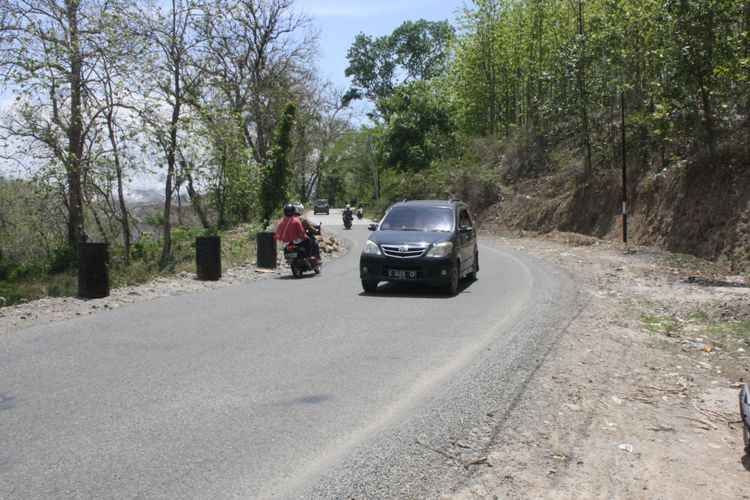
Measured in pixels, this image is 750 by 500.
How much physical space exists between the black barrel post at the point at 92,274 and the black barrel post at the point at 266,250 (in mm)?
6009

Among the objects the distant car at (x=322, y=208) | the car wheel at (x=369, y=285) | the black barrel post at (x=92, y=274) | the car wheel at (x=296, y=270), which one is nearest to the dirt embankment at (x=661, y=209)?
the car wheel at (x=369, y=285)

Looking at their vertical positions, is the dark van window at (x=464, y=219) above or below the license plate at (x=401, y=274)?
above

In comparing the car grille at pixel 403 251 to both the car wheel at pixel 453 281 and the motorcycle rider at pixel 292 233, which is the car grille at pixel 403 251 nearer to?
the car wheel at pixel 453 281

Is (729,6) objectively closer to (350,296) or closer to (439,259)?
(439,259)

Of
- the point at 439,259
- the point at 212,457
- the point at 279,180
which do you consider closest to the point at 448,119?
the point at 279,180

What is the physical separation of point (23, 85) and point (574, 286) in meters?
18.2

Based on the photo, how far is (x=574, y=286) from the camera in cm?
1470

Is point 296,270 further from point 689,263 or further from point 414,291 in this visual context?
point 689,263

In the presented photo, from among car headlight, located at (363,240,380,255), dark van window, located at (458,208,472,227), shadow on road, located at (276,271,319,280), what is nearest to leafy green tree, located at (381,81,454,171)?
shadow on road, located at (276,271,319,280)

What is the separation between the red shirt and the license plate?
3753 millimetres

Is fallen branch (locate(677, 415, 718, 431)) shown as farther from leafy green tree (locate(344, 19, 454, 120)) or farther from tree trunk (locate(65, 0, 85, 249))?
leafy green tree (locate(344, 19, 454, 120))

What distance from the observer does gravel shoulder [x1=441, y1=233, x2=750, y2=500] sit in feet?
14.1

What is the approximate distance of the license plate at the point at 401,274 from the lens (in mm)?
12852

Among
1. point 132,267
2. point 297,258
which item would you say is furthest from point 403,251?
point 132,267
